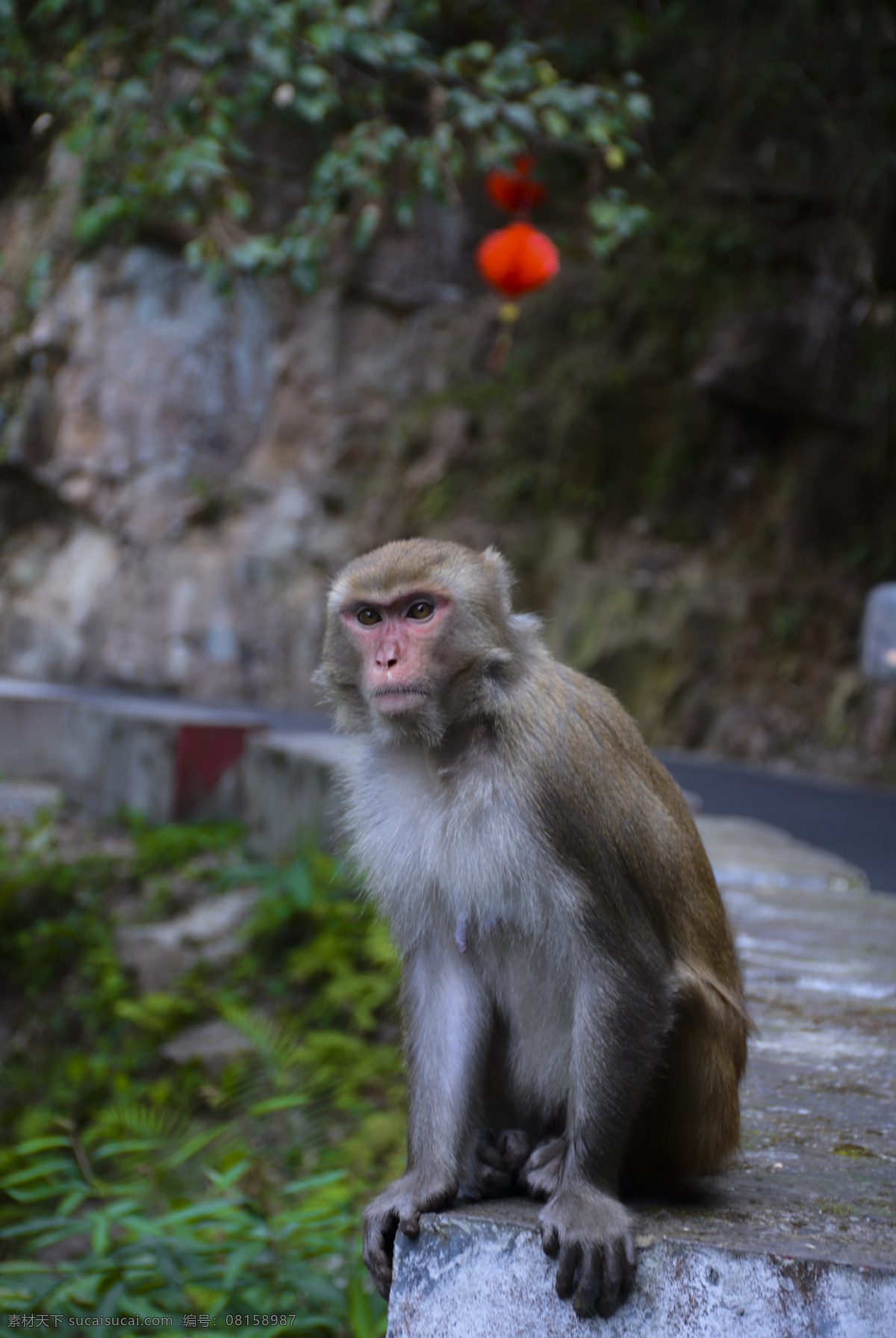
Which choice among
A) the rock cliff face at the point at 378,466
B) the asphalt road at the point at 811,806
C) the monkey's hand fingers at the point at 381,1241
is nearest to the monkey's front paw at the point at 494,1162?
the monkey's hand fingers at the point at 381,1241

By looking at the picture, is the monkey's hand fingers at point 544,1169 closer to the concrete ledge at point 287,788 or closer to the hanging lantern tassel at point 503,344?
the concrete ledge at point 287,788

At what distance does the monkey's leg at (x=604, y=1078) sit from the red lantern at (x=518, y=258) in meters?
9.25

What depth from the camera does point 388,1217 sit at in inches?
64.2

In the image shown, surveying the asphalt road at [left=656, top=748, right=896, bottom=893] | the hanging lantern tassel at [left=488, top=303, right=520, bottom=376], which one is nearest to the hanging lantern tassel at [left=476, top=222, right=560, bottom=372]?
the hanging lantern tassel at [left=488, top=303, right=520, bottom=376]

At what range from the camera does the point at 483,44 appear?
534 centimetres

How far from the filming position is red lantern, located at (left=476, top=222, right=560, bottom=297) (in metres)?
10.0

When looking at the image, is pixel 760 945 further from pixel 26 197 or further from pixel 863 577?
pixel 26 197

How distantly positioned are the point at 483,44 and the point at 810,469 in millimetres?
7409

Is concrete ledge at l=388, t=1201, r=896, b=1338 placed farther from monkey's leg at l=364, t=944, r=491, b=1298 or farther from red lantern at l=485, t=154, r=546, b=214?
red lantern at l=485, t=154, r=546, b=214

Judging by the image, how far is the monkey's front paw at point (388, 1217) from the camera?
5.33ft

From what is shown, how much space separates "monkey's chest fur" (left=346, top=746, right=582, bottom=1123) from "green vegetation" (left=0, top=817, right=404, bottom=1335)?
429 mm

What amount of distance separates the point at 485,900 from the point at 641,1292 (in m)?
0.52

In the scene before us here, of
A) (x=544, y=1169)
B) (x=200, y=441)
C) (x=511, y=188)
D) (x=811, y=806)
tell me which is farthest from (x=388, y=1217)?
(x=200, y=441)

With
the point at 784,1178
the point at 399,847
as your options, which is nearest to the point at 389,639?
the point at 399,847
